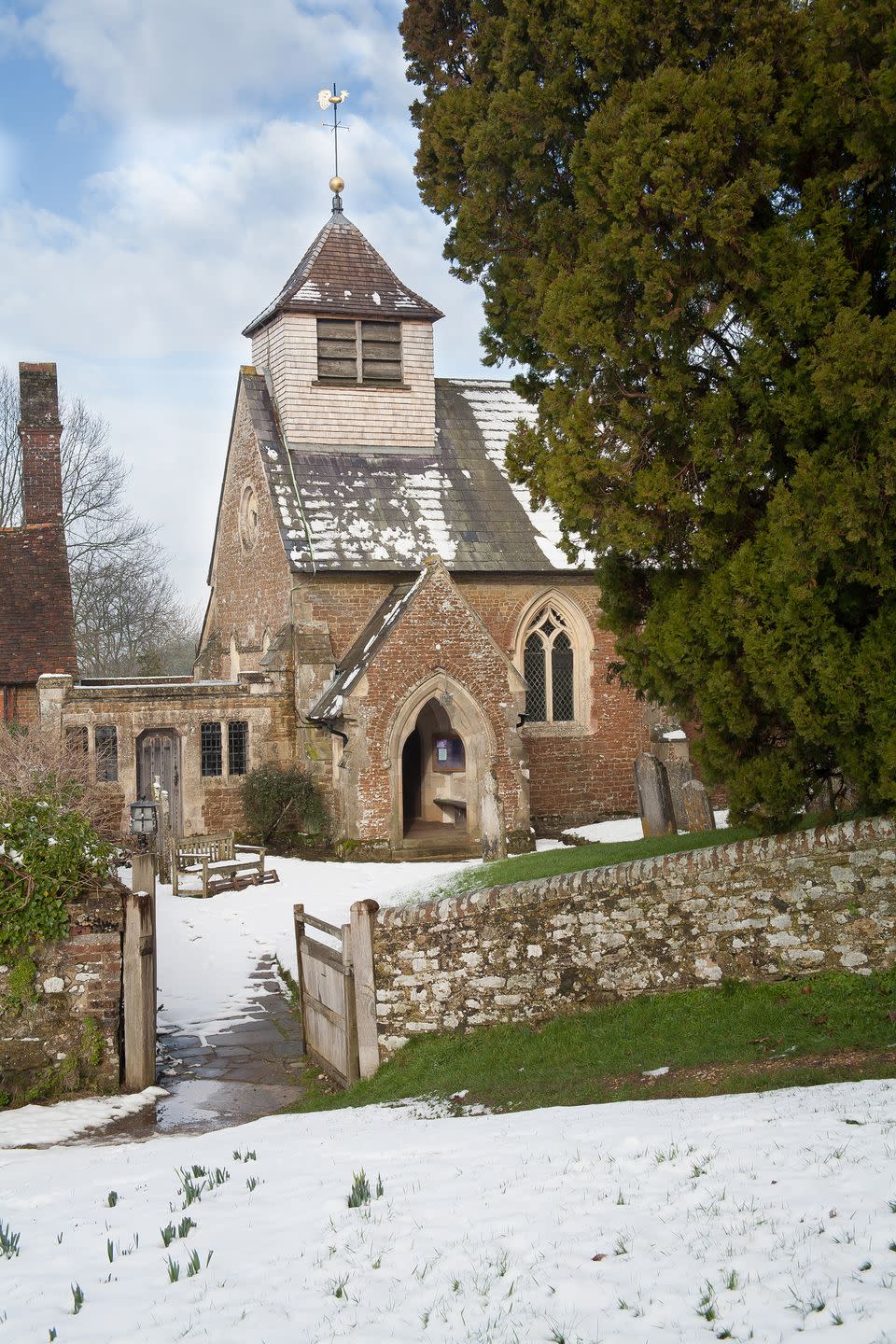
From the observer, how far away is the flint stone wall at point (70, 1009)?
31.3 feet

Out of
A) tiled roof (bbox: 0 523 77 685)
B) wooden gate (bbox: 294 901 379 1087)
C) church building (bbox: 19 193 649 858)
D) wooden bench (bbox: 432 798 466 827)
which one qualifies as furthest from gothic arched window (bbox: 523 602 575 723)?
wooden gate (bbox: 294 901 379 1087)

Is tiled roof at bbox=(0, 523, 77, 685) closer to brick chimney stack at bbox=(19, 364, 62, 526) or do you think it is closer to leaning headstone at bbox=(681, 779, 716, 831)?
brick chimney stack at bbox=(19, 364, 62, 526)

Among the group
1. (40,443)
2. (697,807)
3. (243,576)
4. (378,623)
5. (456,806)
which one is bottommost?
(456,806)

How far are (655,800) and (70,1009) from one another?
28.7 feet

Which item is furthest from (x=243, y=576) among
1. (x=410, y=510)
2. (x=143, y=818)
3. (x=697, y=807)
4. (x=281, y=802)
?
(x=697, y=807)

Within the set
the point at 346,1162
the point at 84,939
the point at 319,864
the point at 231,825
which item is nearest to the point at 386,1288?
the point at 346,1162

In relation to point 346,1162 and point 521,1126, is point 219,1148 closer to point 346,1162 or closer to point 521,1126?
point 346,1162

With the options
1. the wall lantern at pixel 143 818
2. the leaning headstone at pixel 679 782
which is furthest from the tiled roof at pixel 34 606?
the leaning headstone at pixel 679 782

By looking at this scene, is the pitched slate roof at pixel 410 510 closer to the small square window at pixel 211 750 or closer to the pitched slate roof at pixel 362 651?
the pitched slate roof at pixel 362 651

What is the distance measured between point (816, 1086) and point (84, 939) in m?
5.93

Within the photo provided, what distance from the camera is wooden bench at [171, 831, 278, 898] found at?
18734 mm

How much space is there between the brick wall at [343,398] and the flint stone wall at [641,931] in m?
16.9

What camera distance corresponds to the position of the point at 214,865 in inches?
757

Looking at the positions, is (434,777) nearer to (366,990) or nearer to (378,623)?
(378,623)
